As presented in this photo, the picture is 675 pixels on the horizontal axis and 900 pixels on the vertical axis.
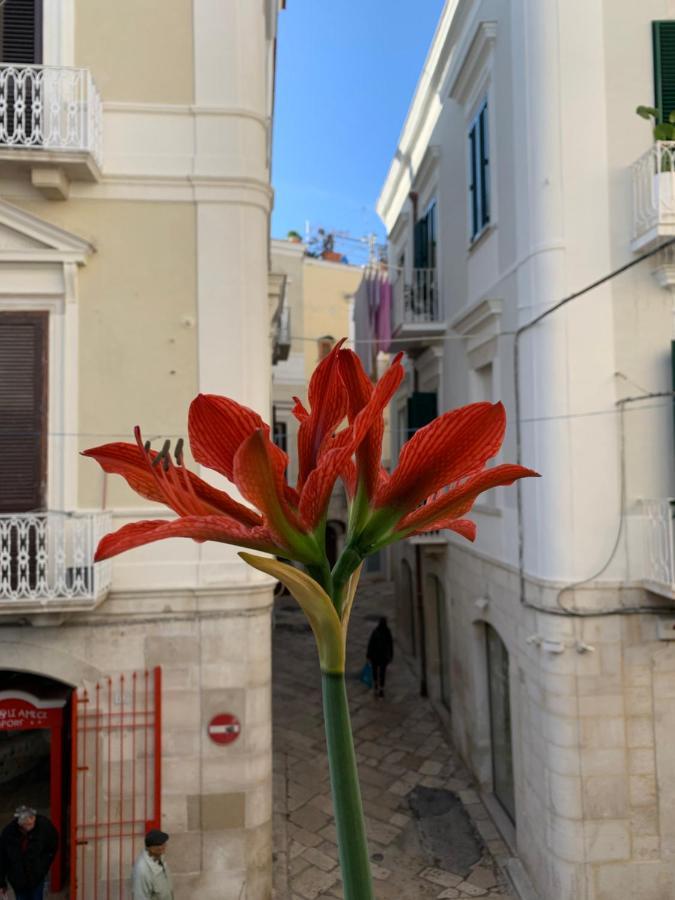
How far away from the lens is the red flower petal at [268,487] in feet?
2.62

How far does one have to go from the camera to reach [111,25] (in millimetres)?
7504

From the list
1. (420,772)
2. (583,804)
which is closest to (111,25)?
(583,804)

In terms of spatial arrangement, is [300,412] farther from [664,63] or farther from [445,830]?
[445,830]

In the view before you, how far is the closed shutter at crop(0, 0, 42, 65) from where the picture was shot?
7.51 metres

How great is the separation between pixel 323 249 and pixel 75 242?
21977mm

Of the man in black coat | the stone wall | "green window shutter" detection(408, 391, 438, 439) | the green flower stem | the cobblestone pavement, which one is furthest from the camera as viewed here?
"green window shutter" detection(408, 391, 438, 439)

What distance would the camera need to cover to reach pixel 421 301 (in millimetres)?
13688

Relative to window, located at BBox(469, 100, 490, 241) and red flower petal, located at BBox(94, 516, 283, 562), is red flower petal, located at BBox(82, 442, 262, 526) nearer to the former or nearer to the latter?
red flower petal, located at BBox(94, 516, 283, 562)

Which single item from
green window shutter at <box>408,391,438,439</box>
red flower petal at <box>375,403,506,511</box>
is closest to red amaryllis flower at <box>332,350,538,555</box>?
red flower petal at <box>375,403,506,511</box>

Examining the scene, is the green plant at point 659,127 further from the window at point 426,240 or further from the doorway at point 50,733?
the doorway at point 50,733

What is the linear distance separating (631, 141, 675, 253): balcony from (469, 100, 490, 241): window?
2833mm

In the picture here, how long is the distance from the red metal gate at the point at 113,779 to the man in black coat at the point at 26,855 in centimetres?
43

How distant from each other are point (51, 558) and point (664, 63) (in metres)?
8.62

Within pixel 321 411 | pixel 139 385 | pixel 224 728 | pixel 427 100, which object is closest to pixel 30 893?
pixel 224 728
